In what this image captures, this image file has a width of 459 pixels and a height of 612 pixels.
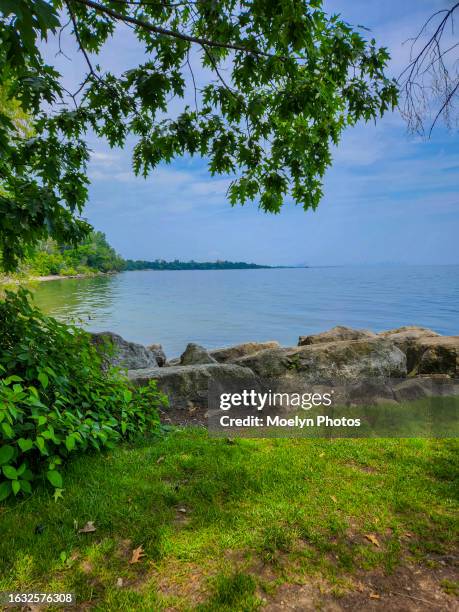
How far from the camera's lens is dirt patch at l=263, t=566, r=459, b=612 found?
2801 millimetres

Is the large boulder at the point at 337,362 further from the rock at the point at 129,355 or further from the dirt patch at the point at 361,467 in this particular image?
the dirt patch at the point at 361,467

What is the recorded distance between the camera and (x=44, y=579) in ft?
9.93

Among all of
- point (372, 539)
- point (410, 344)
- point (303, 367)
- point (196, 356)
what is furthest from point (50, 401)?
point (410, 344)

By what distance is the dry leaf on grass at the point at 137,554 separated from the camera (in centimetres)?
321

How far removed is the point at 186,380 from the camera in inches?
291

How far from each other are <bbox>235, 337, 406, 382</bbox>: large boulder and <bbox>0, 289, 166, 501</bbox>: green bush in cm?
349

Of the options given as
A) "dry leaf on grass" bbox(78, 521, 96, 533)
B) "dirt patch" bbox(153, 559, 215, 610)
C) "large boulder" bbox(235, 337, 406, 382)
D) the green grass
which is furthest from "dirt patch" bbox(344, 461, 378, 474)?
"large boulder" bbox(235, 337, 406, 382)

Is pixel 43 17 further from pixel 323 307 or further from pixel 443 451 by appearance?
pixel 323 307

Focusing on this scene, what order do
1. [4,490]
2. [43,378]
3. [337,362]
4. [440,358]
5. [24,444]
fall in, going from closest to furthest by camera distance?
1. [24,444]
2. [4,490]
3. [43,378]
4. [337,362]
5. [440,358]

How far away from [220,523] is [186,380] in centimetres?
385

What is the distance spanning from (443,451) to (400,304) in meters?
44.4

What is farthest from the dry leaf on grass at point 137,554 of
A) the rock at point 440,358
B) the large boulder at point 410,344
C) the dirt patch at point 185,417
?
the large boulder at point 410,344

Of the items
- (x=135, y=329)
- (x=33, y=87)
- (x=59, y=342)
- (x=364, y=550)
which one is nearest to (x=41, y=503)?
(x=59, y=342)

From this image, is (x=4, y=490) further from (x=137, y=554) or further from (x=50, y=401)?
(x=137, y=554)
